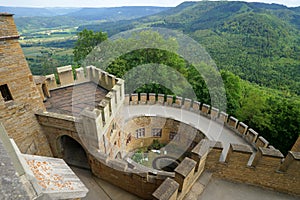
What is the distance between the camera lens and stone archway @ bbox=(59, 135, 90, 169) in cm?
920

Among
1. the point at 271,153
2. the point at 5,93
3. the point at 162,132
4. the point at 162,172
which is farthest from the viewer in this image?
the point at 162,132

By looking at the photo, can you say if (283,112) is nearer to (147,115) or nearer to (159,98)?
(159,98)

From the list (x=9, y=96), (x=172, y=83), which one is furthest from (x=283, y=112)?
(x=9, y=96)

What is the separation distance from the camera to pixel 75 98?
32.8ft

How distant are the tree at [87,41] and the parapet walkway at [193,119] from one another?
10.6 m

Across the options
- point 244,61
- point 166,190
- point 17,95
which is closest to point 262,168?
point 166,190

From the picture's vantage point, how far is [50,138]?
8.78 meters

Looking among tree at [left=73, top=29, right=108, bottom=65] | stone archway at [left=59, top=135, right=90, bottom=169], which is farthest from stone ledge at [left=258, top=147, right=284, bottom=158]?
tree at [left=73, top=29, right=108, bottom=65]

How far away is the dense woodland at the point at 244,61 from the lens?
17406 mm

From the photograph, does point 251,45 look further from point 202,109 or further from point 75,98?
point 75,98

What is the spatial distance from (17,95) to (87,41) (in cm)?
1615

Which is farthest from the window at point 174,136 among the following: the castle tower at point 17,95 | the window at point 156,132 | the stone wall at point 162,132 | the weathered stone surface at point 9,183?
the weathered stone surface at point 9,183

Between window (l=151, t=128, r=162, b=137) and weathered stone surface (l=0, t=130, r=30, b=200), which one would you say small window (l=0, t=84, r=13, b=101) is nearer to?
weathered stone surface (l=0, t=130, r=30, b=200)

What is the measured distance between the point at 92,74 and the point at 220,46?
50.7 meters
